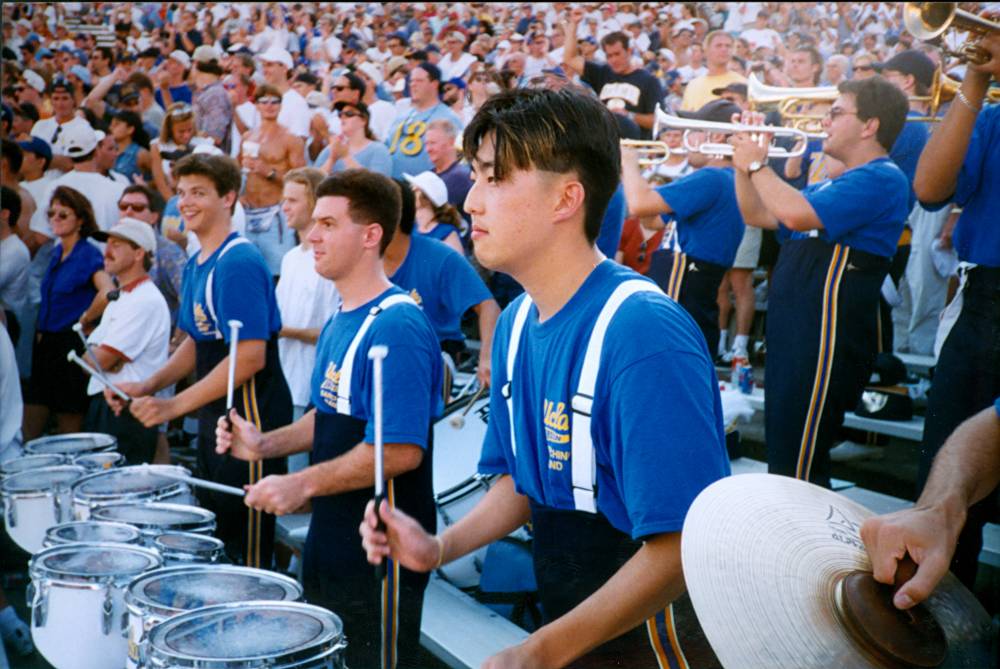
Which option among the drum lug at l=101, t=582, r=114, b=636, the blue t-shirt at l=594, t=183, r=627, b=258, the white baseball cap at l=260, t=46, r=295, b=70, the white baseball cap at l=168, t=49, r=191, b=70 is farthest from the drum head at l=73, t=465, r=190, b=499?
the white baseball cap at l=260, t=46, r=295, b=70

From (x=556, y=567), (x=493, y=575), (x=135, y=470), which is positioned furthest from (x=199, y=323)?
(x=556, y=567)

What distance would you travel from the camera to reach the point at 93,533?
2938 mm

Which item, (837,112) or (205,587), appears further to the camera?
(837,112)

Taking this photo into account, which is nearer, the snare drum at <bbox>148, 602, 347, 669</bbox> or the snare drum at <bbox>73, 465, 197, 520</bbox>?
the snare drum at <bbox>148, 602, 347, 669</bbox>

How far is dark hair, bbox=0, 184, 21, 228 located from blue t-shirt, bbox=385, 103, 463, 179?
186cm

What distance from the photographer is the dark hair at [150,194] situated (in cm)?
539

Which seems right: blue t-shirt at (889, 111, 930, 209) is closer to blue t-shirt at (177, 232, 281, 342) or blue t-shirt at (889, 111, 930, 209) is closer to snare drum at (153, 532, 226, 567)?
blue t-shirt at (177, 232, 281, 342)

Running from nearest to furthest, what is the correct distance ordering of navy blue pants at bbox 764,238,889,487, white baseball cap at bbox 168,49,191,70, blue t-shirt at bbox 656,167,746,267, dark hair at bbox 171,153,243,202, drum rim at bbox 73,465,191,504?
drum rim at bbox 73,465,191,504 → navy blue pants at bbox 764,238,889,487 → dark hair at bbox 171,153,243,202 → blue t-shirt at bbox 656,167,746,267 → white baseball cap at bbox 168,49,191,70

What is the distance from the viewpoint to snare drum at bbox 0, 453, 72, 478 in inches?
144

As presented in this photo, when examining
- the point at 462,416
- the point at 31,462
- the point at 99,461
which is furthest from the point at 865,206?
the point at 31,462

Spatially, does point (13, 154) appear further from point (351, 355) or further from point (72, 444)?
point (351, 355)

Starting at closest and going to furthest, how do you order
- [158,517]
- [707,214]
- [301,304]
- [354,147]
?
[158,517]
[301,304]
[707,214]
[354,147]

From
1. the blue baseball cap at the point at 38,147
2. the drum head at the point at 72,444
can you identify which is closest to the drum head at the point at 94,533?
the drum head at the point at 72,444

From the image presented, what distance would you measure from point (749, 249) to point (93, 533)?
362 cm
